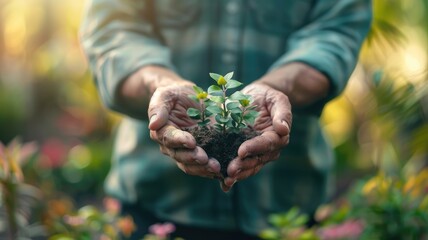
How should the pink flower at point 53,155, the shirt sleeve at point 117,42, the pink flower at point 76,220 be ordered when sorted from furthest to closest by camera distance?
the pink flower at point 53,155 → the pink flower at point 76,220 → the shirt sleeve at point 117,42

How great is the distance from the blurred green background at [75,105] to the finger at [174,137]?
75.0 inches

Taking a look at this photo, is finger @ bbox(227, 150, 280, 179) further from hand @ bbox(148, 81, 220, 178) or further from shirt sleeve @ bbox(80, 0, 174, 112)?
shirt sleeve @ bbox(80, 0, 174, 112)

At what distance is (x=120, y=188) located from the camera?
243 cm

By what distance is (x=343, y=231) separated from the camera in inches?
107

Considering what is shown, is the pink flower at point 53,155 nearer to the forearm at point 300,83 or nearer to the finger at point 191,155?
the forearm at point 300,83

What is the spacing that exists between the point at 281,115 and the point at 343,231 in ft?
3.16

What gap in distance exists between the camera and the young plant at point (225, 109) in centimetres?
189

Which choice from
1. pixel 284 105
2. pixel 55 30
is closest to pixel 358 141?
pixel 55 30

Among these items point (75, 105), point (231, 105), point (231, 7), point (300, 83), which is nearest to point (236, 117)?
point (231, 105)

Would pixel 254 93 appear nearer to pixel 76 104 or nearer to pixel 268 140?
pixel 268 140

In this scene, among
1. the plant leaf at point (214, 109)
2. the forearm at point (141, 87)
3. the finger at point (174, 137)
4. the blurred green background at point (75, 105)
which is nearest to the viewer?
the finger at point (174, 137)

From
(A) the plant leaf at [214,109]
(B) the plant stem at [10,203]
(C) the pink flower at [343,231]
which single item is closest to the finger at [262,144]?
(A) the plant leaf at [214,109]

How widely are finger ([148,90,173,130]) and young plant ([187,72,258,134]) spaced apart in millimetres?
Result: 52

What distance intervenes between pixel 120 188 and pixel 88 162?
3653mm
